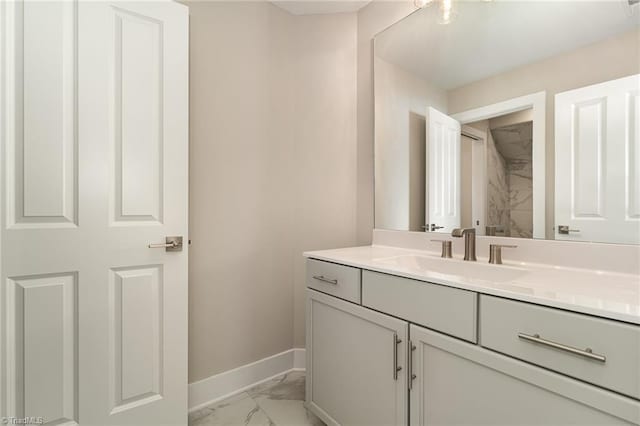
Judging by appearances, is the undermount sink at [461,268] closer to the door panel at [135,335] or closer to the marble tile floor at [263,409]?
the marble tile floor at [263,409]

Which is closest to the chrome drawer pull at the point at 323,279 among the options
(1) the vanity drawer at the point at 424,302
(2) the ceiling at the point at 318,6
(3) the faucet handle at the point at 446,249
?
(1) the vanity drawer at the point at 424,302

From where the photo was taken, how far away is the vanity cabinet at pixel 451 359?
27.9 inches

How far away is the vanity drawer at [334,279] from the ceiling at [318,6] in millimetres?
1652

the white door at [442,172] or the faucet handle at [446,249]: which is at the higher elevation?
the white door at [442,172]

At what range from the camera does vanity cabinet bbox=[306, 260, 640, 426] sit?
708 mm

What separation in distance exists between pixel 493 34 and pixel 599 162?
2.41ft

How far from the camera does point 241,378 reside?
1.86m

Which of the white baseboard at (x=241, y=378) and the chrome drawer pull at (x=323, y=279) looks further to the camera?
the white baseboard at (x=241, y=378)

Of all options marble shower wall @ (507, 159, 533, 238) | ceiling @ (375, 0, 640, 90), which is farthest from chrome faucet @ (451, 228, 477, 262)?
ceiling @ (375, 0, 640, 90)

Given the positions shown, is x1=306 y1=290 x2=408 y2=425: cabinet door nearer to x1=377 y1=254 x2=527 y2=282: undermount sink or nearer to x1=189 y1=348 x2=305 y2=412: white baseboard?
x1=377 y1=254 x2=527 y2=282: undermount sink

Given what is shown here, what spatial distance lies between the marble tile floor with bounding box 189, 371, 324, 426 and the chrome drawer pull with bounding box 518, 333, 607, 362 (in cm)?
119

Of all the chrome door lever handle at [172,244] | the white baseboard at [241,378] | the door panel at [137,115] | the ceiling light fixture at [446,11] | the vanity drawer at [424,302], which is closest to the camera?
the vanity drawer at [424,302]

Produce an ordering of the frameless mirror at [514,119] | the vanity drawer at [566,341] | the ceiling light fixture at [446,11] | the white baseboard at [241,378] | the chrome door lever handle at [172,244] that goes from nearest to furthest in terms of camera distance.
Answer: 1. the vanity drawer at [566,341]
2. the frameless mirror at [514,119]
3. the chrome door lever handle at [172,244]
4. the ceiling light fixture at [446,11]
5. the white baseboard at [241,378]

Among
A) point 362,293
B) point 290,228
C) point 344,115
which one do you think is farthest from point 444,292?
point 344,115
